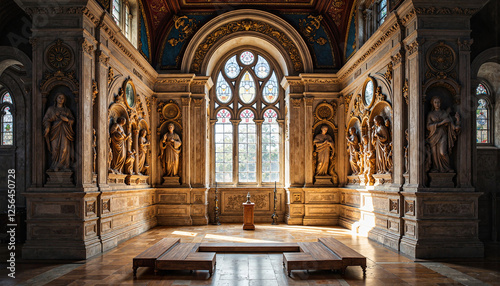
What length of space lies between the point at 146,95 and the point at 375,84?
24.2 feet

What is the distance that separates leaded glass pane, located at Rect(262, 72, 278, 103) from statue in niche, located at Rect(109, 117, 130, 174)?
6.87m

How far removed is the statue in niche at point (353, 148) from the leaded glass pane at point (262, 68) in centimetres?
476

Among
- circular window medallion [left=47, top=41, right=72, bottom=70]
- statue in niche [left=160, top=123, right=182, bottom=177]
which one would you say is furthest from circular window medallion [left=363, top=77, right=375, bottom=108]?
circular window medallion [left=47, top=41, right=72, bottom=70]

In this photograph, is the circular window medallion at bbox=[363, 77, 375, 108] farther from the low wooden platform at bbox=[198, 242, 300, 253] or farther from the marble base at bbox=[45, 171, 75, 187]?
the marble base at bbox=[45, 171, 75, 187]

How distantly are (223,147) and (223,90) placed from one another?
2.31m

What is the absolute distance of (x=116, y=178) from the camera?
33.1 ft

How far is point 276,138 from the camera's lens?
15609mm

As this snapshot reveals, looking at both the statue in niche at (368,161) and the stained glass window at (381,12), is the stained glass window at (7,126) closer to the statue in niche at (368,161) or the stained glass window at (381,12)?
the statue in niche at (368,161)

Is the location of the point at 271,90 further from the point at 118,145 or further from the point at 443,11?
the point at 443,11

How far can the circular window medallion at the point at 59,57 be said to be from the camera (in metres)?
8.23

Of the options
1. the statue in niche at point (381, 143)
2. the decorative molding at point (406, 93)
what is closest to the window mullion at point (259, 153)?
the statue in niche at point (381, 143)

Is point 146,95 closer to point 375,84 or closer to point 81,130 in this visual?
point 81,130

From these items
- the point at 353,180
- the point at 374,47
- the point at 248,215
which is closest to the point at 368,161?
the point at 353,180

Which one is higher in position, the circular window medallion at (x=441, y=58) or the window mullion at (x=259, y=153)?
the circular window medallion at (x=441, y=58)
